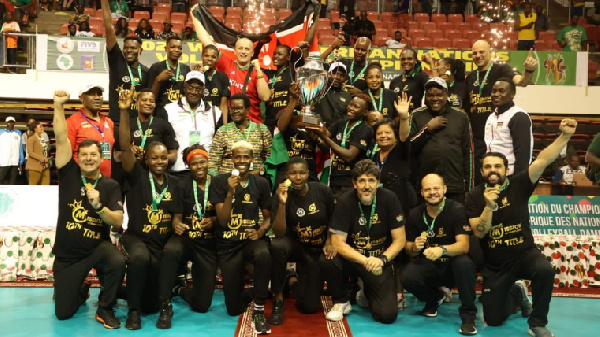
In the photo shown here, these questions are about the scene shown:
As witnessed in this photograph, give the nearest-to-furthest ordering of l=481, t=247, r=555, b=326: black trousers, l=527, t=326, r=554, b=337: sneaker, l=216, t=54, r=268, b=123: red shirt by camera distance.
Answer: l=527, t=326, r=554, b=337: sneaker, l=481, t=247, r=555, b=326: black trousers, l=216, t=54, r=268, b=123: red shirt

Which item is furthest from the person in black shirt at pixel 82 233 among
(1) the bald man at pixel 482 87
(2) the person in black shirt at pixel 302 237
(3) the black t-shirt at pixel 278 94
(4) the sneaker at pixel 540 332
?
(1) the bald man at pixel 482 87

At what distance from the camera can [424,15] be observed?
15391 mm

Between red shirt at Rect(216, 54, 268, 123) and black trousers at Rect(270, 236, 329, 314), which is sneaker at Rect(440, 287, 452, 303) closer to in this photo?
black trousers at Rect(270, 236, 329, 314)

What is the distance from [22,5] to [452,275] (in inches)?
506

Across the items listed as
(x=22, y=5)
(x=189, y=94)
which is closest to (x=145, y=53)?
(x=22, y=5)

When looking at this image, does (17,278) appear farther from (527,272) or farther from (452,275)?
(527,272)

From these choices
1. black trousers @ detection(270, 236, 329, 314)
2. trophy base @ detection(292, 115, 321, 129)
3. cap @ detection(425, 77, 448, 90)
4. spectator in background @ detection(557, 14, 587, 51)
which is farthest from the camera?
spectator in background @ detection(557, 14, 587, 51)

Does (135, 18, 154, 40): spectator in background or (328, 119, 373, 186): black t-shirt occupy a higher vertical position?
(135, 18, 154, 40): spectator in background

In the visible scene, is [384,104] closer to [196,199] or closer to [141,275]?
[196,199]

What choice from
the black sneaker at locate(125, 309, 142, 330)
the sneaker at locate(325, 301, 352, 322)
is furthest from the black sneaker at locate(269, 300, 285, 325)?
the black sneaker at locate(125, 309, 142, 330)

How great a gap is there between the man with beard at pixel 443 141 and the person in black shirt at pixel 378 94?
0.59 metres

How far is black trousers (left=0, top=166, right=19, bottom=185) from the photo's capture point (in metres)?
12.4

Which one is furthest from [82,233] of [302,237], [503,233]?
[503,233]

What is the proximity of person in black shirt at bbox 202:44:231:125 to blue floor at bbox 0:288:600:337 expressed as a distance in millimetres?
2180
